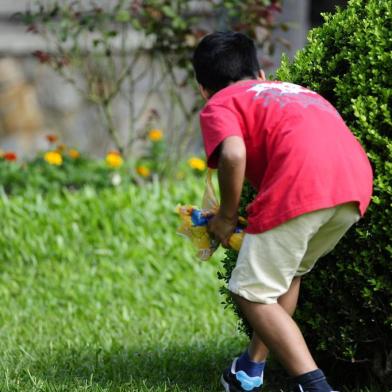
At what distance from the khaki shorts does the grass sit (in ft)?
2.29

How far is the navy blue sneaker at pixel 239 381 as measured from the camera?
3.45m

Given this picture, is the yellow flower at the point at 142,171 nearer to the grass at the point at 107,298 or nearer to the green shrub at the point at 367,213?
the grass at the point at 107,298

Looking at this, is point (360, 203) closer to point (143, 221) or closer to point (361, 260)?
point (361, 260)

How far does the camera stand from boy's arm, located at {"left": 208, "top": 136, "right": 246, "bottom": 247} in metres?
3.01

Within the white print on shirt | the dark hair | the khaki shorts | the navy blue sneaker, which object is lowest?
the navy blue sneaker

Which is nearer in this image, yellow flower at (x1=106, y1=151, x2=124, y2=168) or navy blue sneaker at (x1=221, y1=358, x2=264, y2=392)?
navy blue sneaker at (x1=221, y1=358, x2=264, y2=392)

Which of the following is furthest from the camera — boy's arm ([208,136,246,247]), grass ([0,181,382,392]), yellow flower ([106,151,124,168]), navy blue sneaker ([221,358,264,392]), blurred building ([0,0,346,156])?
blurred building ([0,0,346,156])

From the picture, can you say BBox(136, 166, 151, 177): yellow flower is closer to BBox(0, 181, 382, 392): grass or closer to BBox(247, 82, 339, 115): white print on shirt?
BBox(0, 181, 382, 392): grass

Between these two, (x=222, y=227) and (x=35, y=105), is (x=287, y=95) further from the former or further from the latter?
(x=35, y=105)

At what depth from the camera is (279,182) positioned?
3.03 m

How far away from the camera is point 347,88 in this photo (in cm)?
331

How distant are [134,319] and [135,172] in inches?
90.1

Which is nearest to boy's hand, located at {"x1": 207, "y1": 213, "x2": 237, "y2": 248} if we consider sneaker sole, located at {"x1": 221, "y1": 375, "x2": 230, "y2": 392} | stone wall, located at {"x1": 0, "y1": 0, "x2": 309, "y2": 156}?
sneaker sole, located at {"x1": 221, "y1": 375, "x2": 230, "y2": 392}

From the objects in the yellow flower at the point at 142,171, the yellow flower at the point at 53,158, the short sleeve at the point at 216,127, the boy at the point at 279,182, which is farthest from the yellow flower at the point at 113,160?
the short sleeve at the point at 216,127
